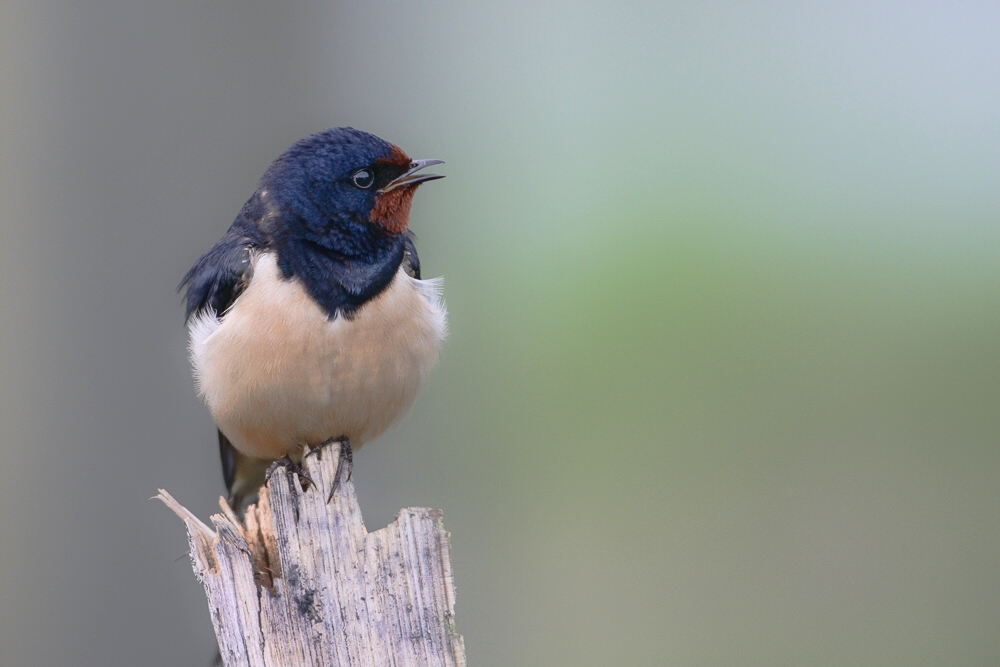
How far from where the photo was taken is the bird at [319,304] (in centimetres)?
173

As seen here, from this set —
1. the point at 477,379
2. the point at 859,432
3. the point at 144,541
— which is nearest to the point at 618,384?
the point at 477,379

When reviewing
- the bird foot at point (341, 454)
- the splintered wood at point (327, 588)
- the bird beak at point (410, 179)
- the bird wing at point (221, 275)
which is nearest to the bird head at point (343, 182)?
the bird beak at point (410, 179)

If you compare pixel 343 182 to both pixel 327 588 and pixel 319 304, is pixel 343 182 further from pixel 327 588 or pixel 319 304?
pixel 327 588

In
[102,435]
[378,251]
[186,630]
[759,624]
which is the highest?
[378,251]

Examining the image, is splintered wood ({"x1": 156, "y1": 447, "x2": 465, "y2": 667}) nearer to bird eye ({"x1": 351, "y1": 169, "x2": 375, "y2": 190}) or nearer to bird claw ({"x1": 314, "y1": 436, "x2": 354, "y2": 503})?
bird claw ({"x1": 314, "y1": 436, "x2": 354, "y2": 503})

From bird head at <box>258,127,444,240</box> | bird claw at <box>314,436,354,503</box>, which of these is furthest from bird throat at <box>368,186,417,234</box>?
bird claw at <box>314,436,354,503</box>

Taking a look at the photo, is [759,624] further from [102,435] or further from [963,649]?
[102,435]

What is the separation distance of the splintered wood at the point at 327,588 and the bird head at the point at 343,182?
566mm

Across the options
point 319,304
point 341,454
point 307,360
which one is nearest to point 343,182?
point 319,304

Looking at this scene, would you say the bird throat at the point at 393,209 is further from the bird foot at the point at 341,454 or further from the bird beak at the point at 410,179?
the bird foot at the point at 341,454

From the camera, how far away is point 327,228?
1777 millimetres

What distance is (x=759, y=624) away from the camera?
451cm

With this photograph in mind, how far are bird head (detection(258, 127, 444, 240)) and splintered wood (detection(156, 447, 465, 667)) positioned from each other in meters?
0.57

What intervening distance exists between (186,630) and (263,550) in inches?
38.2
